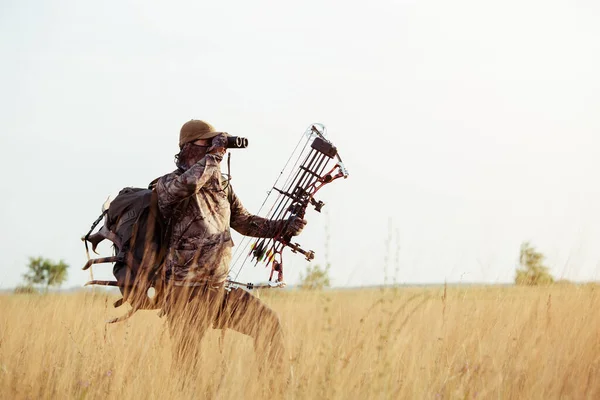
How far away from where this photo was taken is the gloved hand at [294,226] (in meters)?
5.96

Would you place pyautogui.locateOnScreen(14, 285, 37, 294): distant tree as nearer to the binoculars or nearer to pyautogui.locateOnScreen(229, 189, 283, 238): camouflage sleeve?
pyautogui.locateOnScreen(229, 189, 283, 238): camouflage sleeve

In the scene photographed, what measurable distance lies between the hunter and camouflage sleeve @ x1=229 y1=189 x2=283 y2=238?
1.11ft

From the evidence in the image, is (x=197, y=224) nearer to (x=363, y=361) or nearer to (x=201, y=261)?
(x=201, y=261)

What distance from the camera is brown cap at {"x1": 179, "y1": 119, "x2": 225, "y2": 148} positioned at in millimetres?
5559

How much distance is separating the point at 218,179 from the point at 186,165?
26 centimetres

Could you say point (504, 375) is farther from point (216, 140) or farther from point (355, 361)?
point (216, 140)

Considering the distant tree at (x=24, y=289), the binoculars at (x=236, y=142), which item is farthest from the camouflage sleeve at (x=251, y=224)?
the distant tree at (x=24, y=289)

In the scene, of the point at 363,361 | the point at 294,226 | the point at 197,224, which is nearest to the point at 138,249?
the point at 197,224

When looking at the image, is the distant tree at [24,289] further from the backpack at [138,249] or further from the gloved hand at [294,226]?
the gloved hand at [294,226]

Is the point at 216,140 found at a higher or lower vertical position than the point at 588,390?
higher

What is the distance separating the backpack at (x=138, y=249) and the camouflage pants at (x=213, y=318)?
17cm

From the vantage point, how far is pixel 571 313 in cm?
681

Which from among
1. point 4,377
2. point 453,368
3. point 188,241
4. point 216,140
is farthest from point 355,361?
point 4,377

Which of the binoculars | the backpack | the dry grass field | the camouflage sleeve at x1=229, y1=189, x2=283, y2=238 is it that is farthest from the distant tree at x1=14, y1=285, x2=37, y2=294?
the binoculars
